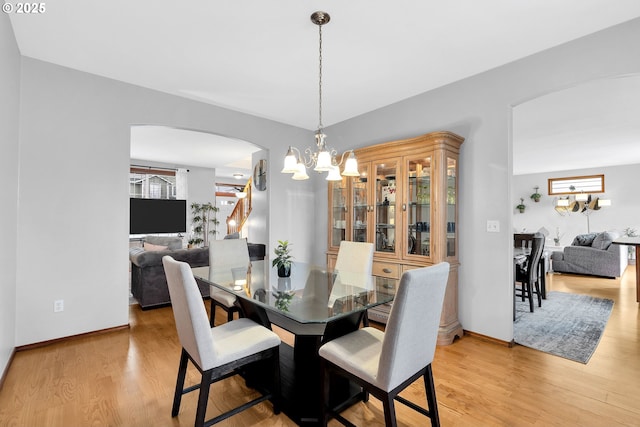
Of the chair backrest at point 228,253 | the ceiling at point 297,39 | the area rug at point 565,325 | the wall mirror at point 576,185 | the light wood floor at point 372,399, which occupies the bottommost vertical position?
the light wood floor at point 372,399

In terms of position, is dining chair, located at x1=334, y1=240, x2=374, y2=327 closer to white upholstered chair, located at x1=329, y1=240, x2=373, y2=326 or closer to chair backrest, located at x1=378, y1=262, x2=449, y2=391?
white upholstered chair, located at x1=329, y1=240, x2=373, y2=326

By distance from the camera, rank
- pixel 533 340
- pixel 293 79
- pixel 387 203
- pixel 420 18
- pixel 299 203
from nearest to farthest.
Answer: pixel 420 18, pixel 533 340, pixel 293 79, pixel 387 203, pixel 299 203

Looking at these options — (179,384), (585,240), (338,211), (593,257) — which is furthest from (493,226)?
(585,240)

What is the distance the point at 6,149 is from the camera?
86.6 inches

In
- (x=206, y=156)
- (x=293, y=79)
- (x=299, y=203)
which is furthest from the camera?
(x=206, y=156)

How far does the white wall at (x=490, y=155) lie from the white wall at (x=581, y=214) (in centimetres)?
438

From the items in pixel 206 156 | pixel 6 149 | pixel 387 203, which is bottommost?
pixel 387 203

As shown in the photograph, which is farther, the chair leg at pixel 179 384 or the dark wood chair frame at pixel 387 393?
the chair leg at pixel 179 384

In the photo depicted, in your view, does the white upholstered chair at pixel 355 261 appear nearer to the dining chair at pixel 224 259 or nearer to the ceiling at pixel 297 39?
the dining chair at pixel 224 259

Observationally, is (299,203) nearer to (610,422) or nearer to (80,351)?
(80,351)

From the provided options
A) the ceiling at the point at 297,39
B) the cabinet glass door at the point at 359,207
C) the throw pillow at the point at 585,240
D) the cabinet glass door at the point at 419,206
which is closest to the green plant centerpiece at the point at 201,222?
the ceiling at the point at 297,39

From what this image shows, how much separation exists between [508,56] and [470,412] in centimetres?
287

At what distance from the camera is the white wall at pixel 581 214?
744 centimetres

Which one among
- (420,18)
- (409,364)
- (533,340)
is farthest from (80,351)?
(533,340)
